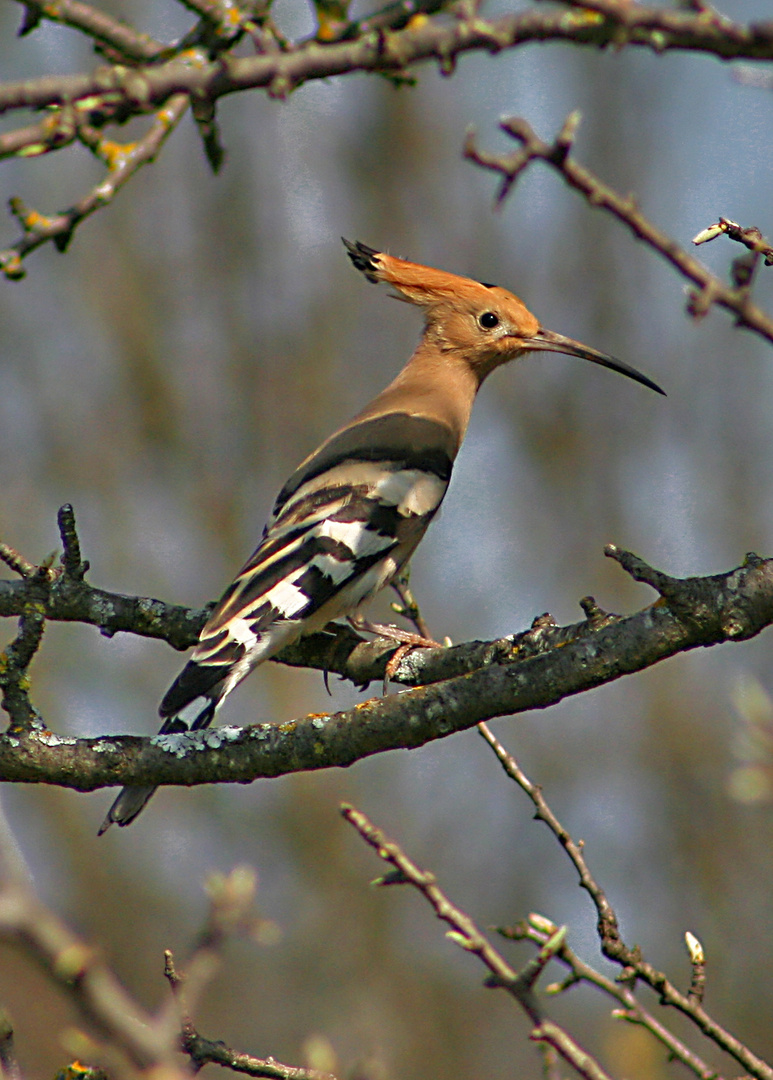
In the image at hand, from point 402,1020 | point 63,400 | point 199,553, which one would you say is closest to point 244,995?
point 402,1020

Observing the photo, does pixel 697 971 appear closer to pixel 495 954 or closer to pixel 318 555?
pixel 495 954

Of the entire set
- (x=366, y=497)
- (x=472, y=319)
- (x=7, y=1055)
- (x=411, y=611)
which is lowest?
(x=7, y=1055)

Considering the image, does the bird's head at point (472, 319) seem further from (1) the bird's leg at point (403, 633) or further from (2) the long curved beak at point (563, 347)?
(1) the bird's leg at point (403, 633)

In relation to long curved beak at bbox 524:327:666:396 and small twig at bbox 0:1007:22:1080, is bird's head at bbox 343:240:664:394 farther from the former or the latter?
small twig at bbox 0:1007:22:1080

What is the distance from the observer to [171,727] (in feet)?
8.38

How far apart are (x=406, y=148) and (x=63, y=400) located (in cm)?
260

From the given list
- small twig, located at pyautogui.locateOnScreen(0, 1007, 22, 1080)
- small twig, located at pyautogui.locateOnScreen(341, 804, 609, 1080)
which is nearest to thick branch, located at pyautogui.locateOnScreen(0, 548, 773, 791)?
small twig, located at pyautogui.locateOnScreen(341, 804, 609, 1080)

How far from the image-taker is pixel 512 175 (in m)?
1.06

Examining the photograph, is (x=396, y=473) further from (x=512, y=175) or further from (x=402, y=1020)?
(x=402, y=1020)

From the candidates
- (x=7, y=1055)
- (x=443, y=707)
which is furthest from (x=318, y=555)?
(x=7, y=1055)

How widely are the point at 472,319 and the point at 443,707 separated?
2.35 m

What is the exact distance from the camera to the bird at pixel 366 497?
275cm

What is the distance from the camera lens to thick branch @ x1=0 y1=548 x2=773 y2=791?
6.24ft

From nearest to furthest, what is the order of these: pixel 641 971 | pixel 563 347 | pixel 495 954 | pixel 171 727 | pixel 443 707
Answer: pixel 495 954 → pixel 641 971 → pixel 443 707 → pixel 171 727 → pixel 563 347
